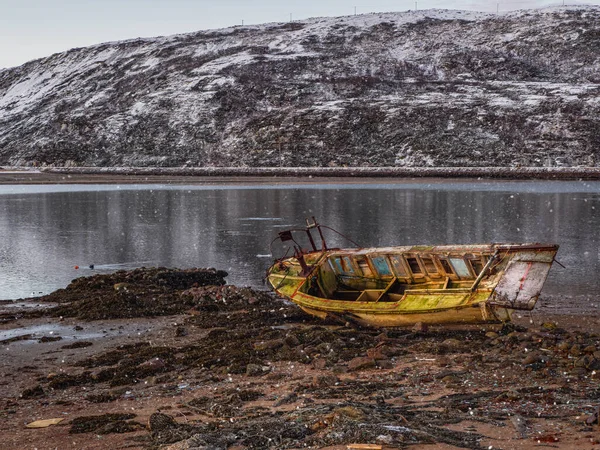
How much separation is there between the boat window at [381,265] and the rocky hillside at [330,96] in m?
88.3

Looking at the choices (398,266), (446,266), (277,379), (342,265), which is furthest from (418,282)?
(277,379)

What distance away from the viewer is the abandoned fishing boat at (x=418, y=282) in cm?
1756

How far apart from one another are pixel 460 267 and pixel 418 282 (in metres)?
1.42

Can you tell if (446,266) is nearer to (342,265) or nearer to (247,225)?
(342,265)

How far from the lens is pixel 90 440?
1157 centimetres

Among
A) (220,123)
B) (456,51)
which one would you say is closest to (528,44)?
(456,51)

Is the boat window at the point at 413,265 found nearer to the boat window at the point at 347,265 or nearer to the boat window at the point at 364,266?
the boat window at the point at 364,266

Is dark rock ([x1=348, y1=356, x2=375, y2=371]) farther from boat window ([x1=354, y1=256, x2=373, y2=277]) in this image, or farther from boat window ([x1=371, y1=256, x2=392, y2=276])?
boat window ([x1=354, y1=256, x2=373, y2=277])

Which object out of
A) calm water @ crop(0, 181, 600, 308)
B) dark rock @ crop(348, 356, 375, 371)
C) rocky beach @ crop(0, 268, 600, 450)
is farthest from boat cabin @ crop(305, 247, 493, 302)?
calm water @ crop(0, 181, 600, 308)

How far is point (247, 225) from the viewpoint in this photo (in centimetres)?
4566

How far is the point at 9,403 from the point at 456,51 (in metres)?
152

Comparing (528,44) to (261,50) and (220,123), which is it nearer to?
(261,50)

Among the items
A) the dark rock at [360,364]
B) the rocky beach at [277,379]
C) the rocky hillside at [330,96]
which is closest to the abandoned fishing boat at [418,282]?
the rocky beach at [277,379]

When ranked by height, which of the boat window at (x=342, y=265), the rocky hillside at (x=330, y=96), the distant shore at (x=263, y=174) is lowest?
the distant shore at (x=263, y=174)
